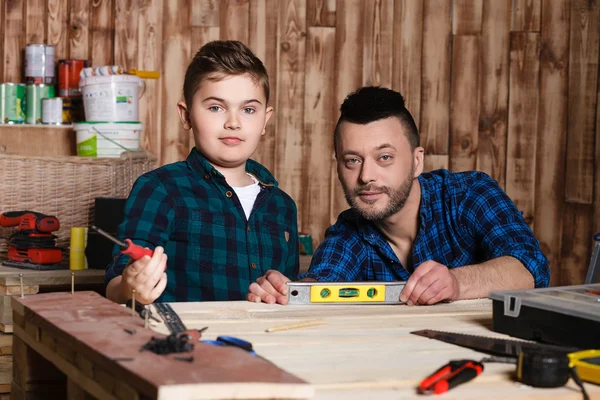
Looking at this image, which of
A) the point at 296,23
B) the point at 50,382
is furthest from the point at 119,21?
the point at 50,382

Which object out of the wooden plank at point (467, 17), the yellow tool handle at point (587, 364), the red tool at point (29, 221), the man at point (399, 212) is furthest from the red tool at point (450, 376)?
the wooden plank at point (467, 17)

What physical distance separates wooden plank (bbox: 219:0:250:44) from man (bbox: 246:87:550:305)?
1.38m

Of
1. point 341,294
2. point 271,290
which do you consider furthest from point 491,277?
point 271,290

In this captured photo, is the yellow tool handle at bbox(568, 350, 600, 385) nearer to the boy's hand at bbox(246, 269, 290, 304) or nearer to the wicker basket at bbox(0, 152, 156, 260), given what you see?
the boy's hand at bbox(246, 269, 290, 304)

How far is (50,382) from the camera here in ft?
4.51

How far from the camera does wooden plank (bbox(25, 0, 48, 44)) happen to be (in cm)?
333

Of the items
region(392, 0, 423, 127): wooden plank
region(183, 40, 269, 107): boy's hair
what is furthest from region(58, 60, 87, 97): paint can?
region(392, 0, 423, 127): wooden plank

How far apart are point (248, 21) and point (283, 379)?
279cm

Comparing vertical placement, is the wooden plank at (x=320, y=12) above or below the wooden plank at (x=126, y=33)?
above

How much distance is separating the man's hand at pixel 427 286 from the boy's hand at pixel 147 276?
0.46 m

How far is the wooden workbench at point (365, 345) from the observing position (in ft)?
3.27

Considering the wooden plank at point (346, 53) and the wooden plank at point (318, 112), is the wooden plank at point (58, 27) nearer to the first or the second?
the wooden plank at point (318, 112)

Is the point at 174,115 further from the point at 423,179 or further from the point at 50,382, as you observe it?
the point at 50,382

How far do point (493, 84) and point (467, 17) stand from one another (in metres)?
0.31
